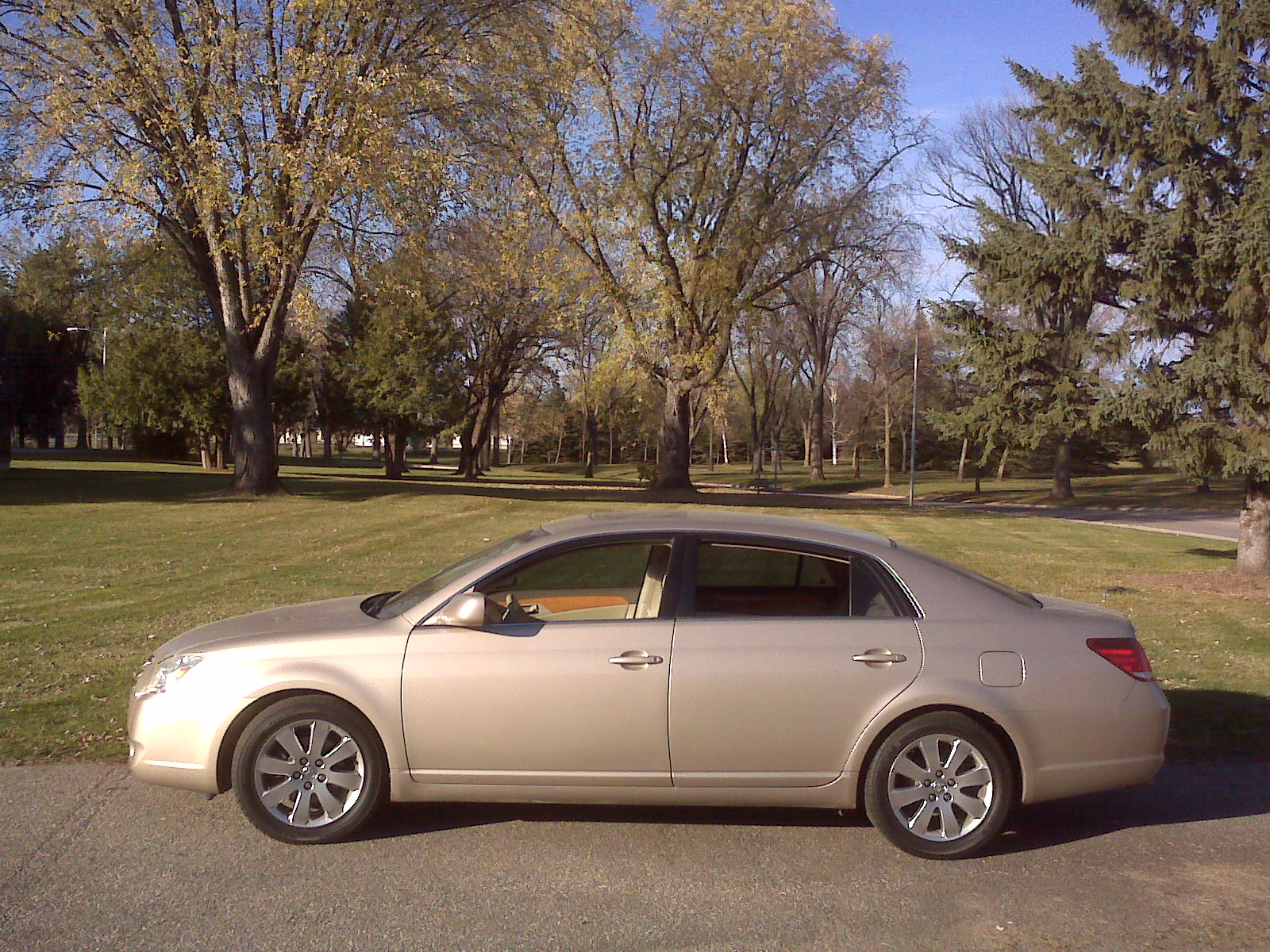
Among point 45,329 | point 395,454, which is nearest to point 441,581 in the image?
point 395,454

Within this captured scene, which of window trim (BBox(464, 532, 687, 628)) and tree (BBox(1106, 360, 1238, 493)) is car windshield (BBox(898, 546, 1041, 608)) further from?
tree (BBox(1106, 360, 1238, 493))

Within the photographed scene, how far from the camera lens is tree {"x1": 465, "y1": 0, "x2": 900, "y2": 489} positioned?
1157 inches

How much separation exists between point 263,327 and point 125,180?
244 inches

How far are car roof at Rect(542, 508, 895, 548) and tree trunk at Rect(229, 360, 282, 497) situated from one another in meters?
20.7

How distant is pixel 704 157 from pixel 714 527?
26458 mm

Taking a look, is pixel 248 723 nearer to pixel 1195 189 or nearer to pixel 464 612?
pixel 464 612

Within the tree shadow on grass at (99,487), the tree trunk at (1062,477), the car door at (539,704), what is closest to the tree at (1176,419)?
the car door at (539,704)

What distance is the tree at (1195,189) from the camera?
1295 cm

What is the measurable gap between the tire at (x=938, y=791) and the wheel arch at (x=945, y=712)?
3cm

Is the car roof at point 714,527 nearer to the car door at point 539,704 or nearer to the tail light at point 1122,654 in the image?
the car door at point 539,704

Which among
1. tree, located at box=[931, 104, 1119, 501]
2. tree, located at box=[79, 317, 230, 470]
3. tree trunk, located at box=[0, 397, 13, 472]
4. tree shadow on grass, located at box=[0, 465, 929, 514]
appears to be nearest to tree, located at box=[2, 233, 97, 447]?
tree trunk, located at box=[0, 397, 13, 472]

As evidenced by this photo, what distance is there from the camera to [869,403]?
209ft

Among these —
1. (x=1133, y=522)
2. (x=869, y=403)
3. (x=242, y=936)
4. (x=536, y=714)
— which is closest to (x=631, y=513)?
(x=536, y=714)

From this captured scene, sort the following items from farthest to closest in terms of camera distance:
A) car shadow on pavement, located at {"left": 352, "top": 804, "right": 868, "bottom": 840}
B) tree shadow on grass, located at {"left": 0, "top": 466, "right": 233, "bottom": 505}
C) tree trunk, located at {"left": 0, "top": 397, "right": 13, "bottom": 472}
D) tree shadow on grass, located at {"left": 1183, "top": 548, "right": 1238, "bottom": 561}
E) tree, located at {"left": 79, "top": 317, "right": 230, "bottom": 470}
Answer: tree, located at {"left": 79, "top": 317, "right": 230, "bottom": 470} < tree trunk, located at {"left": 0, "top": 397, "right": 13, "bottom": 472} < tree shadow on grass, located at {"left": 0, "top": 466, "right": 233, "bottom": 505} < tree shadow on grass, located at {"left": 1183, "top": 548, "right": 1238, "bottom": 561} < car shadow on pavement, located at {"left": 352, "top": 804, "right": 868, "bottom": 840}
